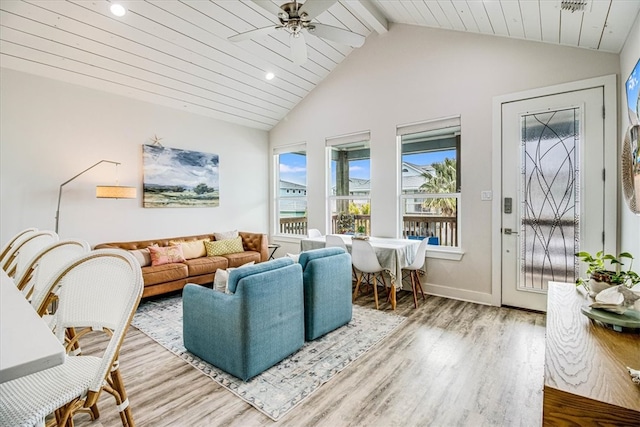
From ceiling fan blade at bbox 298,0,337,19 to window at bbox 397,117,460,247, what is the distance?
2.39 m

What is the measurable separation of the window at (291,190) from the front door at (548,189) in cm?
345

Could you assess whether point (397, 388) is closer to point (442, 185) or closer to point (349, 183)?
point (442, 185)

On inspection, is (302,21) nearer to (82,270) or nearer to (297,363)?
(82,270)

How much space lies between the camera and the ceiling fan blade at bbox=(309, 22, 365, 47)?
2.82m

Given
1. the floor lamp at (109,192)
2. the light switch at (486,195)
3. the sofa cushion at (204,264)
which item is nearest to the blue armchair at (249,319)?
the sofa cushion at (204,264)

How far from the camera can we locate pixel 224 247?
5207 mm

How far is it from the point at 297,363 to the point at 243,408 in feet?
2.02

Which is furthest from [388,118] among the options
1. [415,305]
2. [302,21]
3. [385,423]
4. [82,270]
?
[82,270]

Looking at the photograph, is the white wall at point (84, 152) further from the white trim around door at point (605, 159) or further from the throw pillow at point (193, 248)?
the white trim around door at point (605, 159)

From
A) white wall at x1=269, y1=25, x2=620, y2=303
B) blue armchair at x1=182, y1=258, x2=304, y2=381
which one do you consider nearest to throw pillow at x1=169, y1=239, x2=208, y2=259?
blue armchair at x1=182, y1=258, x2=304, y2=381

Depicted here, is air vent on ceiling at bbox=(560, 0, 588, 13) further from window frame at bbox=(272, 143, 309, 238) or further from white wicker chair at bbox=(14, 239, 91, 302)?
window frame at bbox=(272, 143, 309, 238)

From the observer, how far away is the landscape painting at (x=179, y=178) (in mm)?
4699

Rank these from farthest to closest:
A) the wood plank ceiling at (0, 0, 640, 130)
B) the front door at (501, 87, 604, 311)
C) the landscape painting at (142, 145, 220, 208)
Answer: the landscape painting at (142, 145, 220, 208), the front door at (501, 87, 604, 311), the wood plank ceiling at (0, 0, 640, 130)

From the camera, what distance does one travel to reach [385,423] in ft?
6.16
